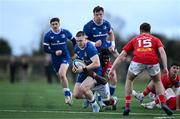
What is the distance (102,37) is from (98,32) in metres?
0.23

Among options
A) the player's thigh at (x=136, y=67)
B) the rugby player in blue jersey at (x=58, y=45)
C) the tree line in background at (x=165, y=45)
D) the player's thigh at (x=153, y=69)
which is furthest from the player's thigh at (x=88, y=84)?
the tree line in background at (x=165, y=45)

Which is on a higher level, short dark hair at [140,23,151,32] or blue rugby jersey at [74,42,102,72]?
short dark hair at [140,23,151,32]

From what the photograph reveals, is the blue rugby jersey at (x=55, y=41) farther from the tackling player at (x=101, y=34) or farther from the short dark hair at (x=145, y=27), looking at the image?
the short dark hair at (x=145, y=27)

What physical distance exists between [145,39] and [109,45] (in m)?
4.04

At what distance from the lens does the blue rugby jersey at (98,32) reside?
61.8 feet

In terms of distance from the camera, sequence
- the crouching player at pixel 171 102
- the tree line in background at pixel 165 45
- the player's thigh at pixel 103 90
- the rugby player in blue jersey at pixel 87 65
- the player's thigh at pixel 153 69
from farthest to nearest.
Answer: the tree line in background at pixel 165 45 → the crouching player at pixel 171 102 → the player's thigh at pixel 103 90 → the rugby player in blue jersey at pixel 87 65 → the player's thigh at pixel 153 69

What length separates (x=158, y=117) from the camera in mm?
14477

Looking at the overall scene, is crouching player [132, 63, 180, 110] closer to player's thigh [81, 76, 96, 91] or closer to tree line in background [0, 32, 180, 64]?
player's thigh [81, 76, 96, 91]

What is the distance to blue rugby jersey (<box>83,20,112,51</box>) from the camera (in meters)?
18.8

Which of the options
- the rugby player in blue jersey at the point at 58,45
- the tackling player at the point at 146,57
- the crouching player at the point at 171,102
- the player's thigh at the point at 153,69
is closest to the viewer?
the tackling player at the point at 146,57

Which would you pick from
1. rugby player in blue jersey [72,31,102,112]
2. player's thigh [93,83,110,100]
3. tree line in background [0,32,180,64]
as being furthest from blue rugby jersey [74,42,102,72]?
tree line in background [0,32,180,64]

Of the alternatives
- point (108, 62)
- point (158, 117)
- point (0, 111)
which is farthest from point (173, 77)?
point (0, 111)

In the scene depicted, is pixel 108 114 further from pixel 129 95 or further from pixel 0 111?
pixel 0 111

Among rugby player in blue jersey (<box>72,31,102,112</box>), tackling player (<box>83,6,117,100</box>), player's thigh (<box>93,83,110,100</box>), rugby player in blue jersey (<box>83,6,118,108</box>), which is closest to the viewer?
rugby player in blue jersey (<box>72,31,102,112</box>)
